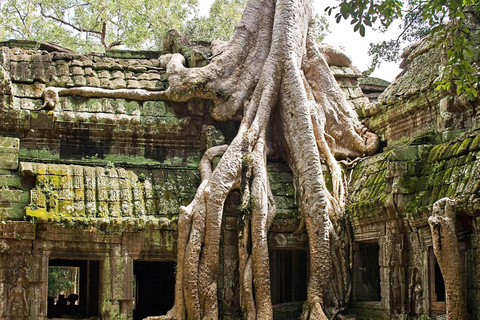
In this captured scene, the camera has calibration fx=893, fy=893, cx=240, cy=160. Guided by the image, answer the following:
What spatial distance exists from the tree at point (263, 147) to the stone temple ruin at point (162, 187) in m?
0.25

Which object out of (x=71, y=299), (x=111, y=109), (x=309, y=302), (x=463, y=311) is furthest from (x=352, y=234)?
(x=71, y=299)

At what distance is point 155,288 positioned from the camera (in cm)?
1630

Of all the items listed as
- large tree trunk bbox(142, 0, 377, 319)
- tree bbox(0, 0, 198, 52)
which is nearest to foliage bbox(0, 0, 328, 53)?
tree bbox(0, 0, 198, 52)

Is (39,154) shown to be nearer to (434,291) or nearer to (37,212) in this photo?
(37,212)

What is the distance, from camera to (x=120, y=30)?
22953 millimetres

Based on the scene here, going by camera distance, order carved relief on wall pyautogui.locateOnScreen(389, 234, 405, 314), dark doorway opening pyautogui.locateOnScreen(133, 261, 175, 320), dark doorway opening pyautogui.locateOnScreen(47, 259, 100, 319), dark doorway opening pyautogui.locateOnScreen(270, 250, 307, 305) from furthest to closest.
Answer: dark doorway opening pyautogui.locateOnScreen(133, 261, 175, 320)
dark doorway opening pyautogui.locateOnScreen(47, 259, 100, 319)
dark doorway opening pyautogui.locateOnScreen(270, 250, 307, 305)
carved relief on wall pyautogui.locateOnScreen(389, 234, 405, 314)

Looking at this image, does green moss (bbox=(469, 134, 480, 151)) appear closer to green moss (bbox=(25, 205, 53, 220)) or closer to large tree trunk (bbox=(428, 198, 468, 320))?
large tree trunk (bbox=(428, 198, 468, 320))

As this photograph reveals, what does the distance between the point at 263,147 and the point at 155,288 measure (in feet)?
14.5

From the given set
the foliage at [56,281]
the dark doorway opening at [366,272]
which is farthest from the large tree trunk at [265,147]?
the foliage at [56,281]

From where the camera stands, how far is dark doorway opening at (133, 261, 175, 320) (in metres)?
15.8

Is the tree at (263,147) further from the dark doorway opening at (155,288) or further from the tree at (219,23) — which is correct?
the tree at (219,23)

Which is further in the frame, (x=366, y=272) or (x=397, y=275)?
(x=366, y=272)

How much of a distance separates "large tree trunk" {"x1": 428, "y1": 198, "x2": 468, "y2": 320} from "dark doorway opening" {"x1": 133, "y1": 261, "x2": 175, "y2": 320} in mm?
6558

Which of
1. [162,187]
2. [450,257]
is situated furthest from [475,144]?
[162,187]
